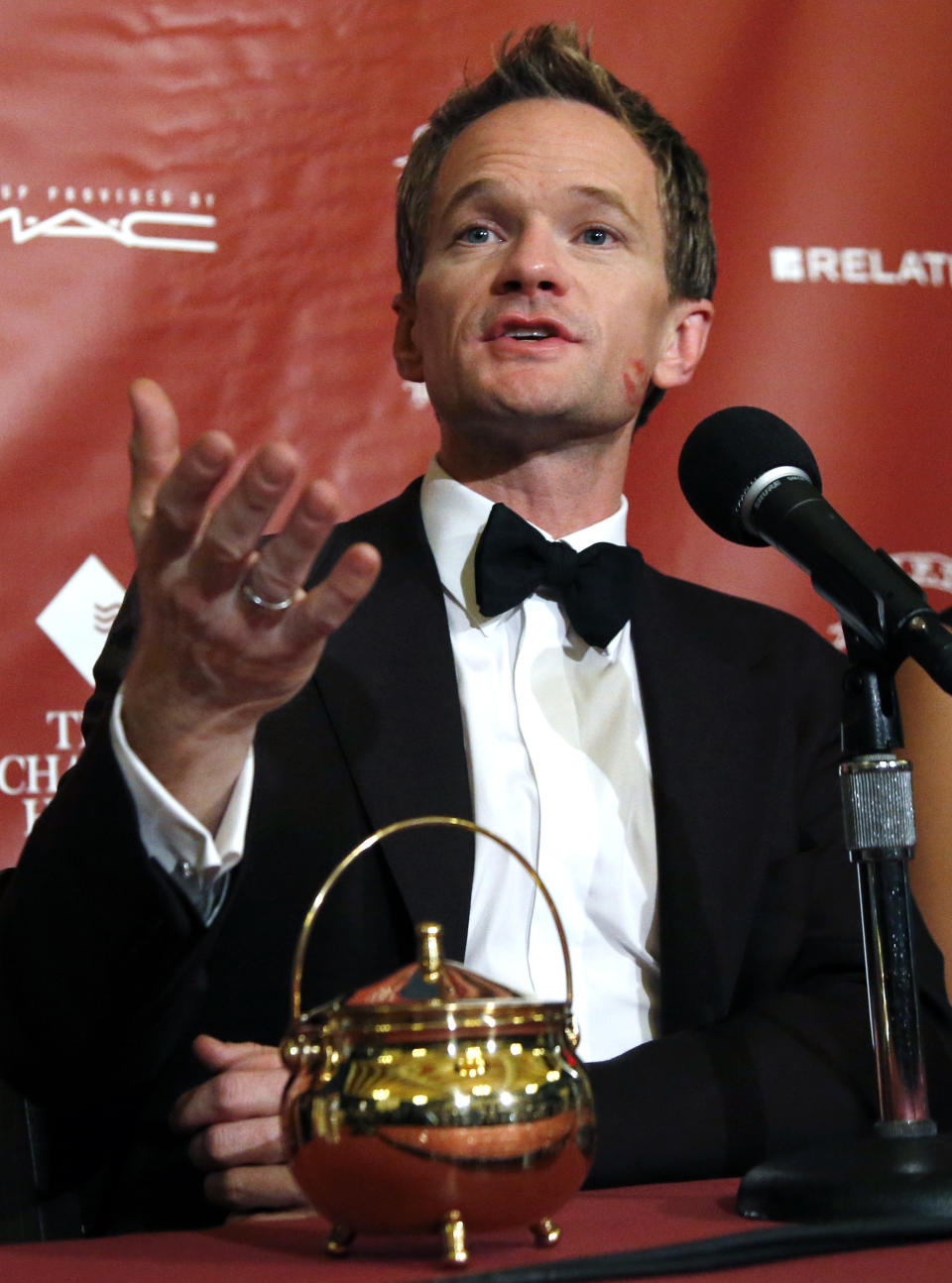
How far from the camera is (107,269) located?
2189mm

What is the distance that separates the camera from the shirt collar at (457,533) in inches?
73.9

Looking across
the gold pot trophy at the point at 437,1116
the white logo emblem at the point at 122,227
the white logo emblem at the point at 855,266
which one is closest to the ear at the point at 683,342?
the white logo emblem at the point at 855,266

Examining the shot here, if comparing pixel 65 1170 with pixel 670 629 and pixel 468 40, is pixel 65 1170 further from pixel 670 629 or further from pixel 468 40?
pixel 468 40

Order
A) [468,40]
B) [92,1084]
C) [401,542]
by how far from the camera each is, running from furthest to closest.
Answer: [468,40] < [401,542] < [92,1084]

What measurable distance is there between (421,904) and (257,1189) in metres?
0.42

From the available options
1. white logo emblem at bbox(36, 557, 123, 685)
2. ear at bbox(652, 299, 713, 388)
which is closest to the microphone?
ear at bbox(652, 299, 713, 388)

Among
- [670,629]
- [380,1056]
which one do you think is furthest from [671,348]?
[380,1056]

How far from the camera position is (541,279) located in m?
1.81

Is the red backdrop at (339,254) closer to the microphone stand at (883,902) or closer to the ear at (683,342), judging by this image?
the ear at (683,342)

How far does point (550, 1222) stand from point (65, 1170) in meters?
0.75

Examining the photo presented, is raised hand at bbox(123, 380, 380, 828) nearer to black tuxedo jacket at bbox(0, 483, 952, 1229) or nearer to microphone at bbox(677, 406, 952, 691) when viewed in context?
black tuxedo jacket at bbox(0, 483, 952, 1229)

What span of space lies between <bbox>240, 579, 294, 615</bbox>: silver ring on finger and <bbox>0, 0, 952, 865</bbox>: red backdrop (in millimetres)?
1157

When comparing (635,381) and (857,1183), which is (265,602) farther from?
(635,381)

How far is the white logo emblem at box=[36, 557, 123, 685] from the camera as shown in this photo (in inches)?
83.0
